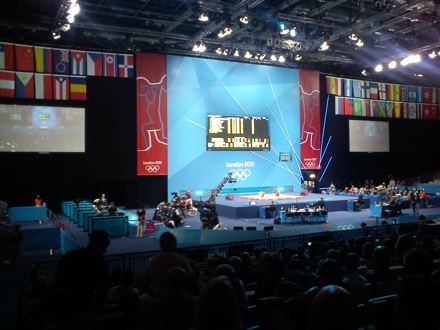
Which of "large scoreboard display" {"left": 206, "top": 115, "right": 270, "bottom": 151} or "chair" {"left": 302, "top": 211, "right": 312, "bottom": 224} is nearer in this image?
"chair" {"left": 302, "top": 211, "right": 312, "bottom": 224}

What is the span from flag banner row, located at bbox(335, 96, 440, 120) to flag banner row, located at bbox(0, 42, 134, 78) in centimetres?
1421

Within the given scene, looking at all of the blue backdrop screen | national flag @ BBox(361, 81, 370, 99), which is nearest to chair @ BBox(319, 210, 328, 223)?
the blue backdrop screen

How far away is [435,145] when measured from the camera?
104ft

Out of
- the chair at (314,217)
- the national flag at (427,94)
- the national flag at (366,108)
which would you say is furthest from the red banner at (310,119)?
the chair at (314,217)

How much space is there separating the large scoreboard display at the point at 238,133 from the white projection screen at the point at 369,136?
667cm

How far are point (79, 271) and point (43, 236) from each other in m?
9.76

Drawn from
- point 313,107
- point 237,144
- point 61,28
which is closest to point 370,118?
point 313,107

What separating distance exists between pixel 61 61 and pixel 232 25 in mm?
8238

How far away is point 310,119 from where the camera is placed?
27.0 meters

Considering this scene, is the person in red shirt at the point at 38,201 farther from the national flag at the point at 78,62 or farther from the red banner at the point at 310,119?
the red banner at the point at 310,119

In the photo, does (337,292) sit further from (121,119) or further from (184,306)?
(121,119)

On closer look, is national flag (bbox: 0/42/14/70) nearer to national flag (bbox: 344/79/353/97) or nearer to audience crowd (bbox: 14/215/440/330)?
audience crowd (bbox: 14/215/440/330)

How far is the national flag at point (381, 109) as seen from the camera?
29234mm

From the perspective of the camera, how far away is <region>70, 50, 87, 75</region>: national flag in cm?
2017
